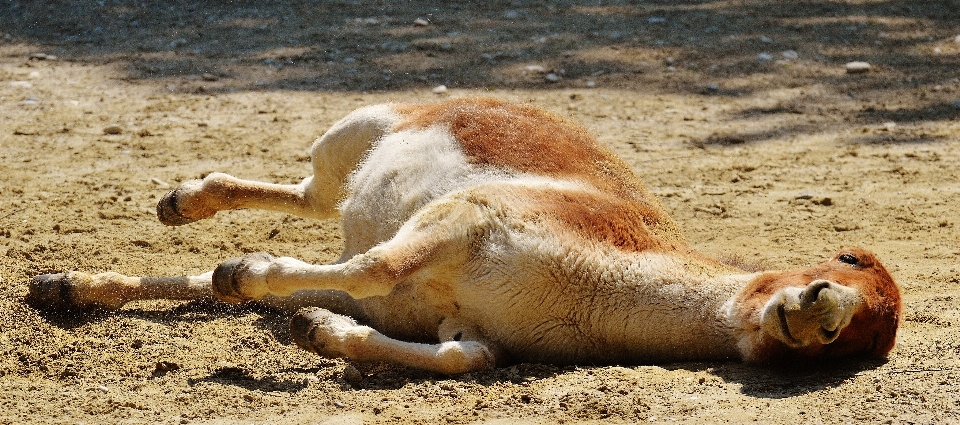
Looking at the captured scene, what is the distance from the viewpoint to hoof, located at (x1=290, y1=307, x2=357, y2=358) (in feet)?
14.7

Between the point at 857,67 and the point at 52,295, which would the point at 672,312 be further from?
the point at 857,67

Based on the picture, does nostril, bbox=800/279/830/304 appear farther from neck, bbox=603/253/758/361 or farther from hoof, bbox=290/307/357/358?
hoof, bbox=290/307/357/358

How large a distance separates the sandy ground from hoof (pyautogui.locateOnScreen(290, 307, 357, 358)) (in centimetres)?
10

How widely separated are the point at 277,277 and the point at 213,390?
564 millimetres

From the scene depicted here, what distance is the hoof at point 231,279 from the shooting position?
15.2 feet

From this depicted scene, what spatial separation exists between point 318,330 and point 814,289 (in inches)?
75.5

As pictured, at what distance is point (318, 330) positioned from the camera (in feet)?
14.8

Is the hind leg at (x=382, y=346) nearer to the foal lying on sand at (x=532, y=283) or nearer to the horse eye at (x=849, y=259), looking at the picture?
the foal lying on sand at (x=532, y=283)

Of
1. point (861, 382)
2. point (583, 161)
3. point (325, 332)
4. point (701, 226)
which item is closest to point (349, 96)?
point (701, 226)

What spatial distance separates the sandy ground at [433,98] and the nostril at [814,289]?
369mm

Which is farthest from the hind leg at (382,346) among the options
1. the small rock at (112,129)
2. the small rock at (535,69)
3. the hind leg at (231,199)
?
the small rock at (535,69)

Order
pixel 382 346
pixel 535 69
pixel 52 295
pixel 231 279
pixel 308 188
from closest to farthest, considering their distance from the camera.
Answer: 1. pixel 382 346
2. pixel 231 279
3. pixel 52 295
4. pixel 308 188
5. pixel 535 69

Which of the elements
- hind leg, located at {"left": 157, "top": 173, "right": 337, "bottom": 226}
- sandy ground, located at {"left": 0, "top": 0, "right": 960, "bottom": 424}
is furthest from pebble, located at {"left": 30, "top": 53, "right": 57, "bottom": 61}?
hind leg, located at {"left": 157, "top": 173, "right": 337, "bottom": 226}

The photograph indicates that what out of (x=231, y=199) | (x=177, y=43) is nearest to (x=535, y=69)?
(x=177, y=43)
